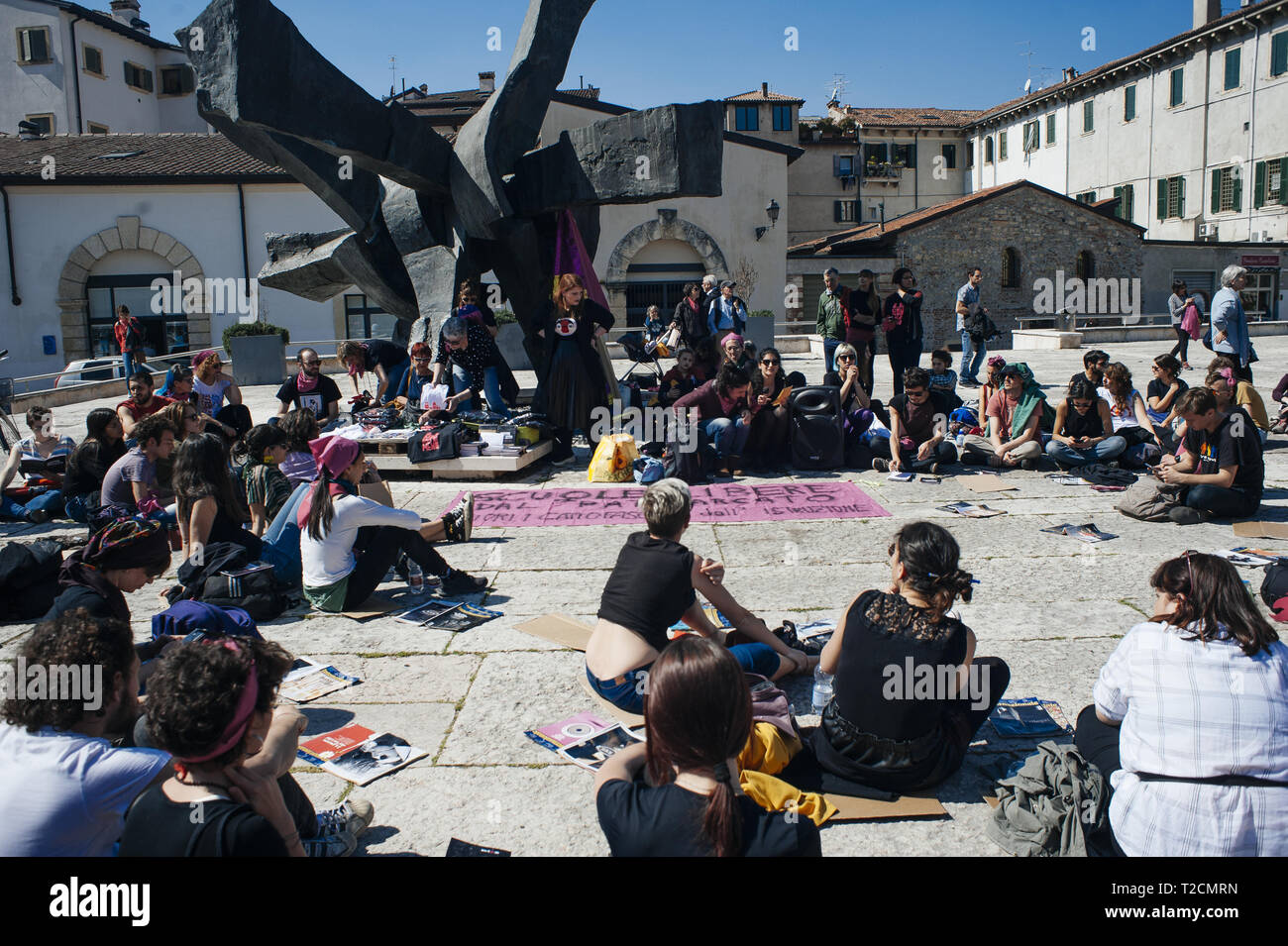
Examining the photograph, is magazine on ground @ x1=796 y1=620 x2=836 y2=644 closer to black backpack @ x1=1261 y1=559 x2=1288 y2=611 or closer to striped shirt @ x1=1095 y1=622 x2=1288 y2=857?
striped shirt @ x1=1095 y1=622 x2=1288 y2=857

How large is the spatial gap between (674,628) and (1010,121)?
49042 mm

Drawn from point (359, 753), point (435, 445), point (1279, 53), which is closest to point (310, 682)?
point (359, 753)

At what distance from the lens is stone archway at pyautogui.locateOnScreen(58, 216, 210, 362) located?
27047 millimetres

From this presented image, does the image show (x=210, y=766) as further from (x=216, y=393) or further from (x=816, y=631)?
(x=216, y=393)

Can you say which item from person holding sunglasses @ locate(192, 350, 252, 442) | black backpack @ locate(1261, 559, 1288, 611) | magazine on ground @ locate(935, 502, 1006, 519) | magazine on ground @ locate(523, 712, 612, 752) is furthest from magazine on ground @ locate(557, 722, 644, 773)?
person holding sunglasses @ locate(192, 350, 252, 442)

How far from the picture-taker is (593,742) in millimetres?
4117

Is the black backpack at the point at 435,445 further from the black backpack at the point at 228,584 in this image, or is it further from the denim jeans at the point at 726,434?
the black backpack at the point at 228,584

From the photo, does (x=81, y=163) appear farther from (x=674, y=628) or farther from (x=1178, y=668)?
(x=1178, y=668)

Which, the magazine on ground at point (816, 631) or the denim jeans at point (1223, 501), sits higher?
the denim jeans at point (1223, 501)

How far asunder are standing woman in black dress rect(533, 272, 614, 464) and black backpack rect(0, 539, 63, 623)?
216 inches

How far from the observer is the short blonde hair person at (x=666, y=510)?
421 cm

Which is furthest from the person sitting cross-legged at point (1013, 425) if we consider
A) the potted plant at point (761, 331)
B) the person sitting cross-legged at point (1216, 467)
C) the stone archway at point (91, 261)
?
the stone archway at point (91, 261)

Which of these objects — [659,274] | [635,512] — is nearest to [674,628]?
[635,512]

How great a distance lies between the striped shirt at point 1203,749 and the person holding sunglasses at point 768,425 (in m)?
6.75
